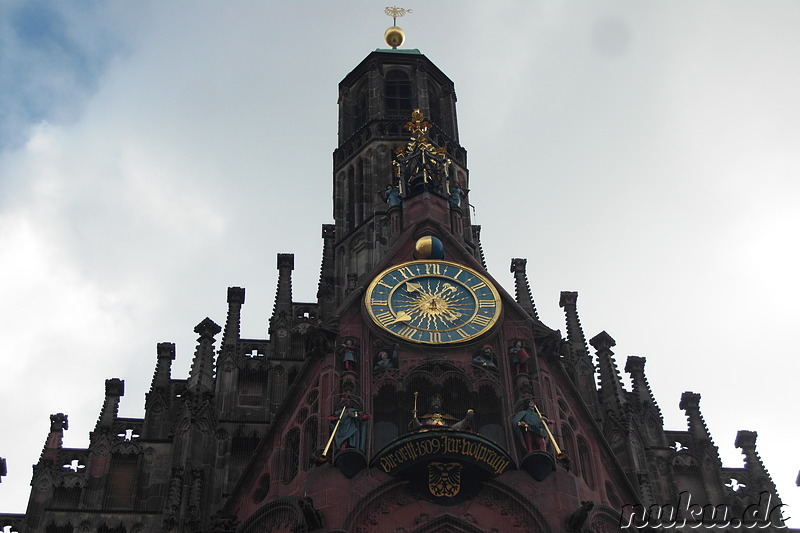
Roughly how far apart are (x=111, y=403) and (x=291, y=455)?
6845 mm

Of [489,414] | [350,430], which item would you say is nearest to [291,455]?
[350,430]

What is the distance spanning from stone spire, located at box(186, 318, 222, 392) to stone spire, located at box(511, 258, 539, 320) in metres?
10.1

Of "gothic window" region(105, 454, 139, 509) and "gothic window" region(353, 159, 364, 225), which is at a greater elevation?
"gothic window" region(353, 159, 364, 225)

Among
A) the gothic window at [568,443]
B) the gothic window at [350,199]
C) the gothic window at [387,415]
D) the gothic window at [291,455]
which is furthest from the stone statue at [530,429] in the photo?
the gothic window at [350,199]

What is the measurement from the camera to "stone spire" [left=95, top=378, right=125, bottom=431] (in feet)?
130

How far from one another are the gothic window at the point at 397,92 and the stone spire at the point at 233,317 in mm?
13068

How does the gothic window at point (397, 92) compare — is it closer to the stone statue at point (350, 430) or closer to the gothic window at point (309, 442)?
the gothic window at point (309, 442)

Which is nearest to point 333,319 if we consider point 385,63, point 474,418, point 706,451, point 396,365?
point 396,365

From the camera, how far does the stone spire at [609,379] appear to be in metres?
40.5

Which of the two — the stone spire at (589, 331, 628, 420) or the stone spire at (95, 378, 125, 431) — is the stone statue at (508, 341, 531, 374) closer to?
the stone spire at (589, 331, 628, 420)

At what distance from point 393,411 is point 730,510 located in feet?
34.4

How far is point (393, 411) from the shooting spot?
37125 mm

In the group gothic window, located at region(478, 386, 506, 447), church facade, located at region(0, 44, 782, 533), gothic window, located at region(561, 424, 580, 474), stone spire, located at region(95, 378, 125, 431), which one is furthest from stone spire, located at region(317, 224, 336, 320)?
gothic window, located at region(561, 424, 580, 474)

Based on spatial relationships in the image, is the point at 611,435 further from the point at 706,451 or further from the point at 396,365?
the point at 396,365
